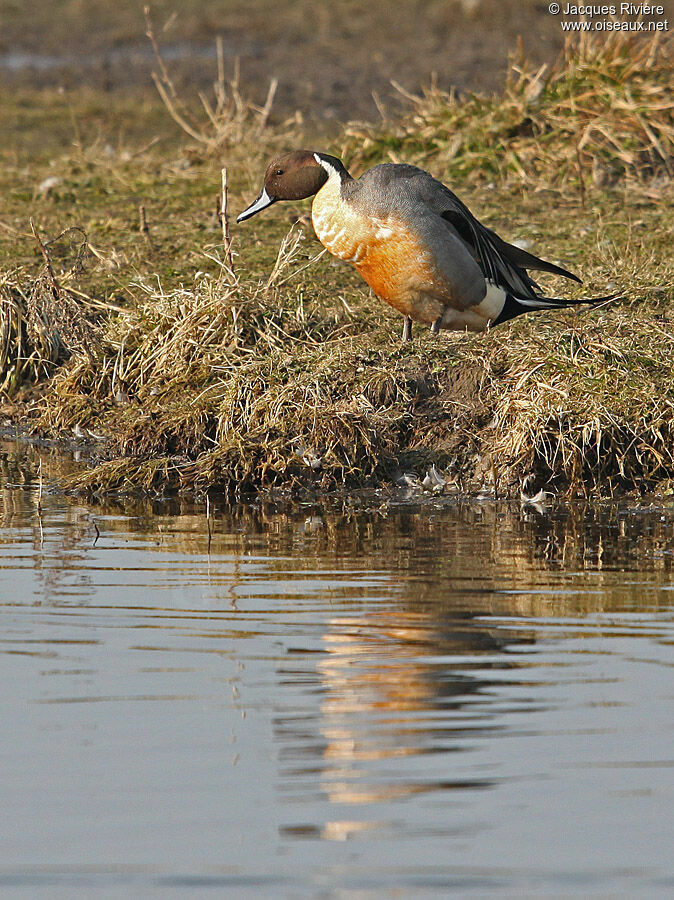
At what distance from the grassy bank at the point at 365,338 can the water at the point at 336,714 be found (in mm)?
780

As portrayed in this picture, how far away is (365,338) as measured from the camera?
7.09 metres

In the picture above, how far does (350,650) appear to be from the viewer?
405 centimetres

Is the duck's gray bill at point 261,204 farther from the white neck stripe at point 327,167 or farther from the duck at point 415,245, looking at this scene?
the white neck stripe at point 327,167

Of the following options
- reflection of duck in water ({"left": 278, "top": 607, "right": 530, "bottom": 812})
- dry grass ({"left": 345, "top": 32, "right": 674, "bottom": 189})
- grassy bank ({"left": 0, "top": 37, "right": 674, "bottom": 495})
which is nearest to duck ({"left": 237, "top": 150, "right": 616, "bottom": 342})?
grassy bank ({"left": 0, "top": 37, "right": 674, "bottom": 495})

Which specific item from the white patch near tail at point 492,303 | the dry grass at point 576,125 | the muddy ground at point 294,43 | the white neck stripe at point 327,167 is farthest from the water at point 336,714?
the muddy ground at point 294,43

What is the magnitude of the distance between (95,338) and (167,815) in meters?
4.69

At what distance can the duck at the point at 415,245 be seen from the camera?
6422mm

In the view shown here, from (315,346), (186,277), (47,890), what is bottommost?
(47,890)

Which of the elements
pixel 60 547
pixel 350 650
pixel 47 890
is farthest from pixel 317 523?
pixel 47 890

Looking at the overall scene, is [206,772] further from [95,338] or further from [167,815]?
[95,338]

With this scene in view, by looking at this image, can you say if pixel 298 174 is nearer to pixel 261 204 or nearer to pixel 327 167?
pixel 327 167

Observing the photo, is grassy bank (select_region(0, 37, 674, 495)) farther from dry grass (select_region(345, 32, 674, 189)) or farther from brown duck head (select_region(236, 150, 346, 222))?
brown duck head (select_region(236, 150, 346, 222))

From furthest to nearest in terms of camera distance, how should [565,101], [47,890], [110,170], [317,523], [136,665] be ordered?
[110,170] → [565,101] → [317,523] → [136,665] → [47,890]

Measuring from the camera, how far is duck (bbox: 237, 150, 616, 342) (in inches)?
253
